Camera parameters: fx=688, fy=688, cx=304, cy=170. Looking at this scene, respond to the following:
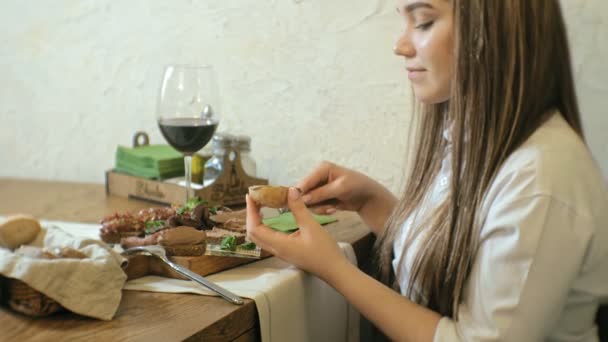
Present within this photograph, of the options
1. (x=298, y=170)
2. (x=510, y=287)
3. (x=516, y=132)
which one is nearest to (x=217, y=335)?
(x=510, y=287)

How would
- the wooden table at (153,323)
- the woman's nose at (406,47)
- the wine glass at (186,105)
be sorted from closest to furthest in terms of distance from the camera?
1. the wooden table at (153,323)
2. the woman's nose at (406,47)
3. the wine glass at (186,105)

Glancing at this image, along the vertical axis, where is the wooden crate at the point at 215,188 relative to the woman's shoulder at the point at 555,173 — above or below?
below

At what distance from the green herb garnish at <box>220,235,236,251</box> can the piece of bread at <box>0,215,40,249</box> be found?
0.28 meters

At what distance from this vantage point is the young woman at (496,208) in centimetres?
84

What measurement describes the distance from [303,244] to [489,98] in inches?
12.9

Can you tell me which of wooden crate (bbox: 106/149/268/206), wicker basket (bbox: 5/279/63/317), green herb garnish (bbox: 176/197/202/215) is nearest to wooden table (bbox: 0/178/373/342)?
wicker basket (bbox: 5/279/63/317)

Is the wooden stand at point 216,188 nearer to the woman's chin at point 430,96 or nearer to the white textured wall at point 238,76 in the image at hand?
the white textured wall at point 238,76

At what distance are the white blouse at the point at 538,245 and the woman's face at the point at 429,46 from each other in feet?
0.50

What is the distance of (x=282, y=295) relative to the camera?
3.09 ft

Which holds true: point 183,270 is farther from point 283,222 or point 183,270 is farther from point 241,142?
point 241,142

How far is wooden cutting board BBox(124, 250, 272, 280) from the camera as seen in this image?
3.20ft

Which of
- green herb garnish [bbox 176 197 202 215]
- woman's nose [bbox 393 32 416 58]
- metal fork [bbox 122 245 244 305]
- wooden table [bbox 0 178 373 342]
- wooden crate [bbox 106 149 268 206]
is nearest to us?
wooden table [bbox 0 178 373 342]

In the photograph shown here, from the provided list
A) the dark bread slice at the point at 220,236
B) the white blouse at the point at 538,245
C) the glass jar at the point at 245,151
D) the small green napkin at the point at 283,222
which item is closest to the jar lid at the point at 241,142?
the glass jar at the point at 245,151

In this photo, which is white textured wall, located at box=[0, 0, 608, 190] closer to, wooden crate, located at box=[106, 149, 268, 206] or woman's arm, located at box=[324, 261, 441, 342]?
wooden crate, located at box=[106, 149, 268, 206]
